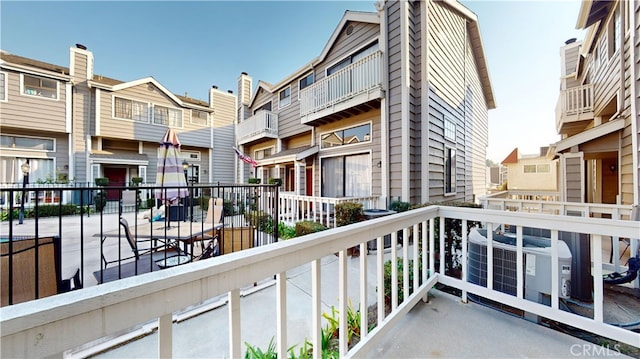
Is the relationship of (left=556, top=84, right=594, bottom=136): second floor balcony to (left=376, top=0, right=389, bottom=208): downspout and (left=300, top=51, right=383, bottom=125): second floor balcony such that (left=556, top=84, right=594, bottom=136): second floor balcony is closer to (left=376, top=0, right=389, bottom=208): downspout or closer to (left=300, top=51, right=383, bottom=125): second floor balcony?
(left=376, top=0, right=389, bottom=208): downspout

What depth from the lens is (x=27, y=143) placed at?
10703 mm

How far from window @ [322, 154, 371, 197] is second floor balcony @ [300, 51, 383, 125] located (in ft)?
4.90

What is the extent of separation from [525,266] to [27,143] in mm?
17629

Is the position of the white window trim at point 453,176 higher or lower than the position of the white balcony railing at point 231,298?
higher

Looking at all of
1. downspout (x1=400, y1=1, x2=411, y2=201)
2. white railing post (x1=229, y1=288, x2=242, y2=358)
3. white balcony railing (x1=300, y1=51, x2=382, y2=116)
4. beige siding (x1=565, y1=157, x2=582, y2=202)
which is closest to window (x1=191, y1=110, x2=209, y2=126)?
white balcony railing (x1=300, y1=51, x2=382, y2=116)

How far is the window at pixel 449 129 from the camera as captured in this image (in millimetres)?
7594

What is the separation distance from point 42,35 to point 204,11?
21.3 feet

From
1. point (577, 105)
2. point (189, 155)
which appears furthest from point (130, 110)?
point (577, 105)

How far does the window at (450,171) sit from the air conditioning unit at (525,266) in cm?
506

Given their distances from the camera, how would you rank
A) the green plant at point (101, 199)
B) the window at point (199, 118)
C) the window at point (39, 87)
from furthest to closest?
the window at point (199, 118), the window at point (39, 87), the green plant at point (101, 199)

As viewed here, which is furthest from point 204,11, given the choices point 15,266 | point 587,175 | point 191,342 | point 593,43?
point 587,175

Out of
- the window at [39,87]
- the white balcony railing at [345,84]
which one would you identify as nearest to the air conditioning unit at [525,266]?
the white balcony railing at [345,84]

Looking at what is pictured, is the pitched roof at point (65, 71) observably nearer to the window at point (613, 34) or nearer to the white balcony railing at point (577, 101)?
the window at point (613, 34)

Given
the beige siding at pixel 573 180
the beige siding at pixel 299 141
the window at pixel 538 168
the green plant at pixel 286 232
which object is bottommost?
the green plant at pixel 286 232
